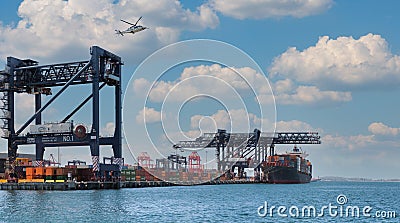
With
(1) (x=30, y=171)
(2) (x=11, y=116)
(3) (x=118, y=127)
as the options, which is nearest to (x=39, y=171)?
(1) (x=30, y=171)

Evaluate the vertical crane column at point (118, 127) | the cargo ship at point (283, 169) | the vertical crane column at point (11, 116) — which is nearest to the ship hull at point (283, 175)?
the cargo ship at point (283, 169)

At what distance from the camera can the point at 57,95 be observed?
3327 inches

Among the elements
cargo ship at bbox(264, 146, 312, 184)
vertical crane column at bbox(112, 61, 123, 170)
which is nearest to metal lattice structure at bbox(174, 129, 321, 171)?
cargo ship at bbox(264, 146, 312, 184)

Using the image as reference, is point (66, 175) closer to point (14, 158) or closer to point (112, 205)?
point (14, 158)

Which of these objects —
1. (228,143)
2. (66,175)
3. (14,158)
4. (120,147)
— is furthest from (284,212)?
(228,143)

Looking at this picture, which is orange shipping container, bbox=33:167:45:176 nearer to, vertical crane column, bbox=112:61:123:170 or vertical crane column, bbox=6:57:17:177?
vertical crane column, bbox=6:57:17:177

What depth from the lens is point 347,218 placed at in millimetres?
47344

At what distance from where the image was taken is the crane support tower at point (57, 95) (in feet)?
274

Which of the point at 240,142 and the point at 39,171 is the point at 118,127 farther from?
Answer: the point at 240,142

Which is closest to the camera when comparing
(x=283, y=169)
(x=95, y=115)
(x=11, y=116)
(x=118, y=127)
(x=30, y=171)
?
(x=95, y=115)

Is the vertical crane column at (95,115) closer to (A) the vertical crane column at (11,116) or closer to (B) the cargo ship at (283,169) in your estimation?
(A) the vertical crane column at (11,116)

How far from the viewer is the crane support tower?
8344 cm

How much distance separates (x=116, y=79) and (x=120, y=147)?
981 cm

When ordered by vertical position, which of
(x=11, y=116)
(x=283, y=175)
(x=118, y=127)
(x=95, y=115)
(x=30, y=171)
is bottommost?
(x=283, y=175)
